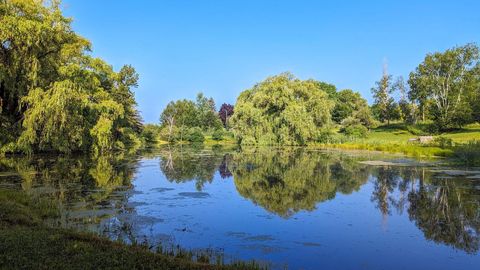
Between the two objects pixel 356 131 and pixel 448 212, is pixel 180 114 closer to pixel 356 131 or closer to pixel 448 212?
pixel 356 131

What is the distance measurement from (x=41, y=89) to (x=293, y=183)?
1826 cm

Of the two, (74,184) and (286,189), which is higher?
(74,184)

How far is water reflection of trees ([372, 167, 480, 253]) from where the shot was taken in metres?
10.6

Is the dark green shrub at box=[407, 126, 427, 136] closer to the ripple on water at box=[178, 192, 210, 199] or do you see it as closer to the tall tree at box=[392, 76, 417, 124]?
the tall tree at box=[392, 76, 417, 124]

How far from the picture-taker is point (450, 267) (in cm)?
812

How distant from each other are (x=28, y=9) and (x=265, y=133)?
31404mm


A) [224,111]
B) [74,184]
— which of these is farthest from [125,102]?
[224,111]

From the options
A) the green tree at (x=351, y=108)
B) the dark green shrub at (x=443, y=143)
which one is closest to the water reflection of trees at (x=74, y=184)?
the dark green shrub at (x=443, y=143)

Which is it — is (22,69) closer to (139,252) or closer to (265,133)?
(139,252)

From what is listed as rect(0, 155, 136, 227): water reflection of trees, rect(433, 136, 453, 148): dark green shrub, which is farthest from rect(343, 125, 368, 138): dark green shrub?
A: rect(0, 155, 136, 227): water reflection of trees

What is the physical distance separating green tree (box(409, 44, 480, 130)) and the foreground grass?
188 ft

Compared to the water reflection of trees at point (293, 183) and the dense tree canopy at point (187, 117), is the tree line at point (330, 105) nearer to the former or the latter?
the water reflection of trees at point (293, 183)

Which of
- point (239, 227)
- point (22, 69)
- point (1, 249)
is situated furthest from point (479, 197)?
point (22, 69)

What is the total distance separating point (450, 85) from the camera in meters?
59.6
